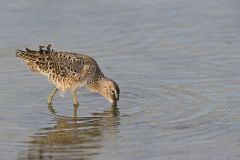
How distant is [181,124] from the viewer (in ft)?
34.8

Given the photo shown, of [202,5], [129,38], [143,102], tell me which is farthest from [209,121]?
[202,5]

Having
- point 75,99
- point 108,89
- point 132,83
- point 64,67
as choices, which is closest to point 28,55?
point 64,67

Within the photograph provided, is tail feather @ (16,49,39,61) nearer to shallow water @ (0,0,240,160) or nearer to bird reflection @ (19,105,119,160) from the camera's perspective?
shallow water @ (0,0,240,160)

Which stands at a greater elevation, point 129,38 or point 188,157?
point 129,38

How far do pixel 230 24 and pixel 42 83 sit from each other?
4.04 m

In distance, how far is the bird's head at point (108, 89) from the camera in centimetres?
1182

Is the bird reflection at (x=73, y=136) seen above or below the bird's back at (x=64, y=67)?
below

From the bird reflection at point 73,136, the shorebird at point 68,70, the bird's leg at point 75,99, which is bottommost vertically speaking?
the bird reflection at point 73,136

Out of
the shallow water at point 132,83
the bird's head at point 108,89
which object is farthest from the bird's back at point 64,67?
the shallow water at point 132,83

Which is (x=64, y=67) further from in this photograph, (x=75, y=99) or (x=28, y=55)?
(x=28, y=55)

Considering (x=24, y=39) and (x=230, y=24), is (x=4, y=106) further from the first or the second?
(x=230, y=24)

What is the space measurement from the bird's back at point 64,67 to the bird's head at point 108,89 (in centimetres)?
18

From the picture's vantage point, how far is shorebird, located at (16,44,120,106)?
12.0 meters

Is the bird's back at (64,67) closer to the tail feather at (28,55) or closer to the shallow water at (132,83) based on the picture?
the tail feather at (28,55)
